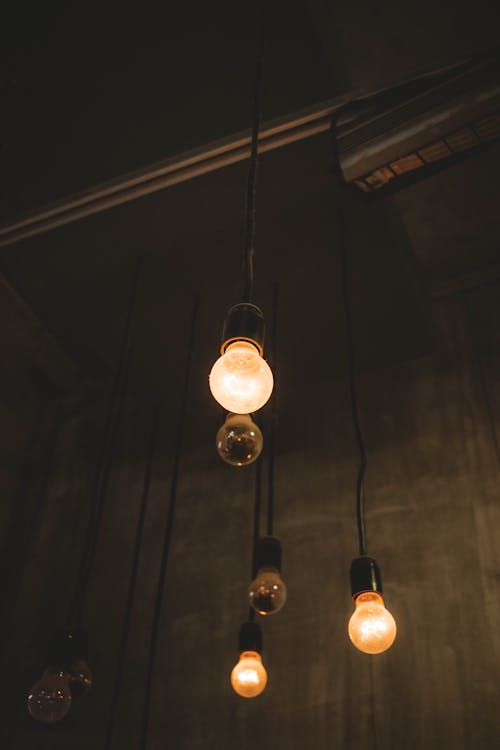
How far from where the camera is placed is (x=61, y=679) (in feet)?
10.6

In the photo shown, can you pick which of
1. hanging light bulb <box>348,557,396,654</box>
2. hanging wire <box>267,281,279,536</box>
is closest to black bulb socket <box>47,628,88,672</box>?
hanging wire <box>267,281,279,536</box>

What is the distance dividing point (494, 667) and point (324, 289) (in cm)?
287

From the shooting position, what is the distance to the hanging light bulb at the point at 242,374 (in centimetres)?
199

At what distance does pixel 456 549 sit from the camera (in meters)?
4.23

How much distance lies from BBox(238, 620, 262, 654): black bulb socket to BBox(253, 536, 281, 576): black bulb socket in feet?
1.48

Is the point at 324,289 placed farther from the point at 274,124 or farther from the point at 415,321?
the point at 274,124

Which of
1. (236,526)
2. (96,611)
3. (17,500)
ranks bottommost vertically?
(96,611)

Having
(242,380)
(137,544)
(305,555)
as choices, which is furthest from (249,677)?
(242,380)

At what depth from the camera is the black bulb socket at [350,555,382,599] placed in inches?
118

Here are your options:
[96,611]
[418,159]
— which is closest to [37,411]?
[96,611]

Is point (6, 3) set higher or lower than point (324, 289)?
higher

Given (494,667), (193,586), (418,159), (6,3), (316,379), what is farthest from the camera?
(316,379)

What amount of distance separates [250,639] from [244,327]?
2250mm

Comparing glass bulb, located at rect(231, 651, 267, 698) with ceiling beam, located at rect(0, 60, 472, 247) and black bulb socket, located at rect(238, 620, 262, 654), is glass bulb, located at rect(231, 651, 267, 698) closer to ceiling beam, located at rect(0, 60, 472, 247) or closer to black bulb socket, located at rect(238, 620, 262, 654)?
black bulb socket, located at rect(238, 620, 262, 654)
